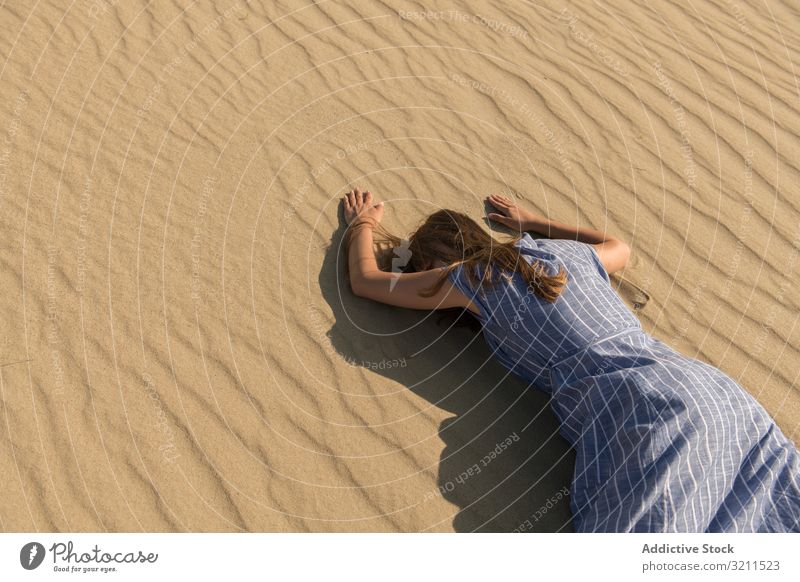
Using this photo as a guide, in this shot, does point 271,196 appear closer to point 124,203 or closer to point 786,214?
point 124,203

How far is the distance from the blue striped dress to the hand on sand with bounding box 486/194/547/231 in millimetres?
1027

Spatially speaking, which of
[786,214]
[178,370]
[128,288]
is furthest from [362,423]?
[786,214]

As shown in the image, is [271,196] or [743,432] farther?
[271,196]

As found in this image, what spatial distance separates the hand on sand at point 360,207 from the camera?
471 cm

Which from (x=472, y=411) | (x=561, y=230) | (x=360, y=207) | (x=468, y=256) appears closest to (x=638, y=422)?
(x=472, y=411)

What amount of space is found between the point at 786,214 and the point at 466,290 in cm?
269

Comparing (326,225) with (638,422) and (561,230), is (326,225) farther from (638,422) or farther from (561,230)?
(638,422)

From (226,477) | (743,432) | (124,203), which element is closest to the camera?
(743,432)

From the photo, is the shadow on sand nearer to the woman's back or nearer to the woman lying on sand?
the woman lying on sand

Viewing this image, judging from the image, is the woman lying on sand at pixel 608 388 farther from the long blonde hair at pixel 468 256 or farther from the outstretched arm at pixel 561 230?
the outstretched arm at pixel 561 230

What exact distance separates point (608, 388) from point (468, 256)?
95 cm

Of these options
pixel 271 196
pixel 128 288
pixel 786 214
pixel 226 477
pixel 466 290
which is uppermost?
pixel 786 214

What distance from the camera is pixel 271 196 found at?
479 centimetres

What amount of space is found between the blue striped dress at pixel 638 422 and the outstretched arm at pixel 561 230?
26.2 inches
